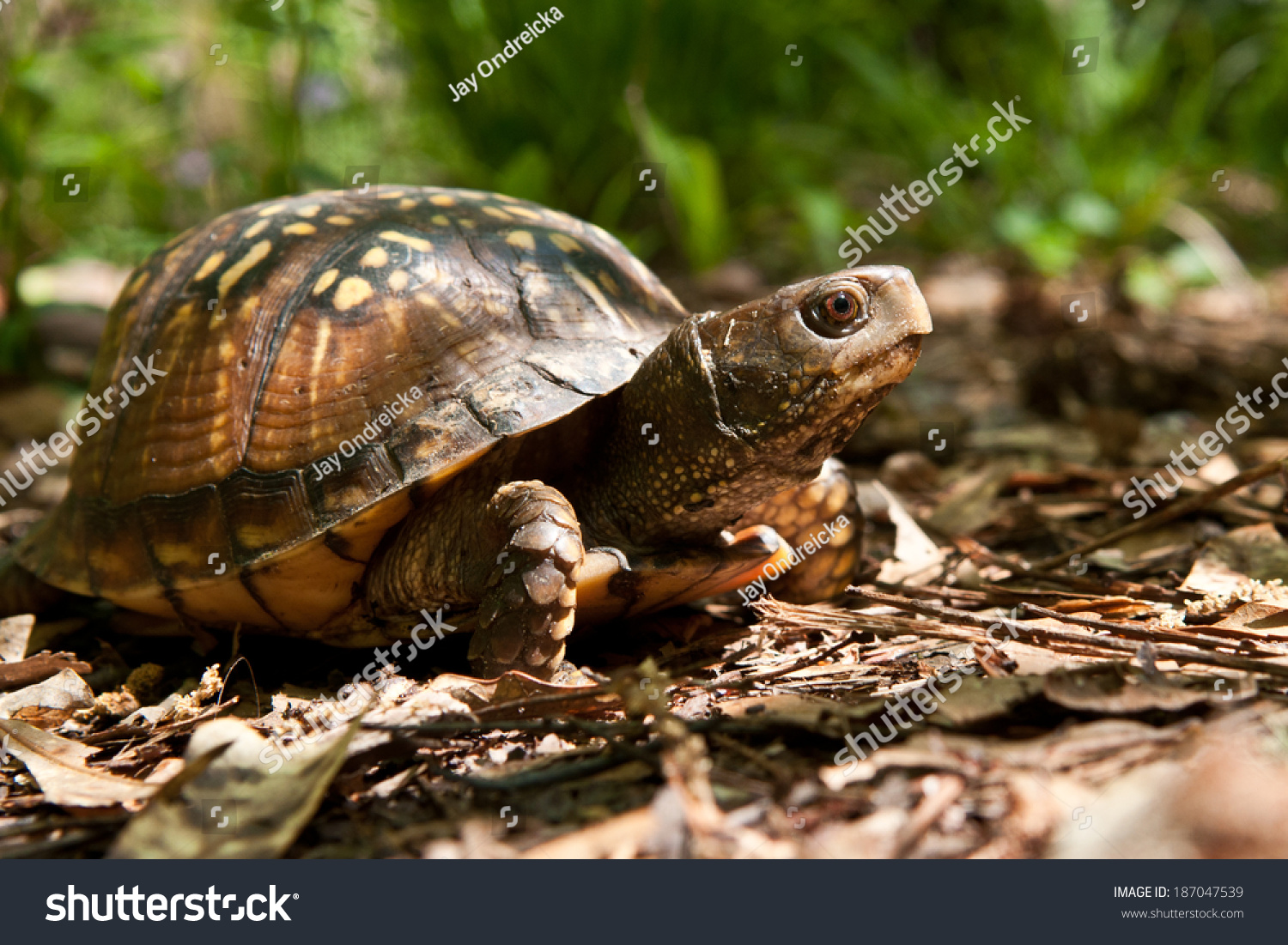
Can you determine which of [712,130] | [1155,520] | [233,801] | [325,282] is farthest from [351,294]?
[712,130]

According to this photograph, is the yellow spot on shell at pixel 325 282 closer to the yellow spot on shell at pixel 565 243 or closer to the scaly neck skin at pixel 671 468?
the yellow spot on shell at pixel 565 243

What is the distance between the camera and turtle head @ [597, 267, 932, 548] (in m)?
2.03

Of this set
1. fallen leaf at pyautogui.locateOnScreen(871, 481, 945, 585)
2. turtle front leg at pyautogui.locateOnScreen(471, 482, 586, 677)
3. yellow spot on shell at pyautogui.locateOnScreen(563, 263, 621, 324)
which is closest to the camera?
turtle front leg at pyautogui.locateOnScreen(471, 482, 586, 677)

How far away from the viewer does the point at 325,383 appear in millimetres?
2383

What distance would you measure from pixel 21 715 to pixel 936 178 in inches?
265

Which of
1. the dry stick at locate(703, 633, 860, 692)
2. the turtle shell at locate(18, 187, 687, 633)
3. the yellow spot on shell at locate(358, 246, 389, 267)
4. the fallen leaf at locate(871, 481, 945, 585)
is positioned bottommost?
the dry stick at locate(703, 633, 860, 692)

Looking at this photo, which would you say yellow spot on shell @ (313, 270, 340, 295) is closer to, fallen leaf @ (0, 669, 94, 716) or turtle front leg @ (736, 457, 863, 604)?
fallen leaf @ (0, 669, 94, 716)

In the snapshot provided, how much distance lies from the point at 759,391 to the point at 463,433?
0.69 meters

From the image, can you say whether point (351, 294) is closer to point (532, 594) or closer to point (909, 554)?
point (532, 594)

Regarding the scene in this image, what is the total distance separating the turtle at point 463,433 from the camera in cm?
206

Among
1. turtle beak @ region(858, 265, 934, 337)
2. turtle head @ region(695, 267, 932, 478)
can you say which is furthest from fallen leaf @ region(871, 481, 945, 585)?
turtle beak @ region(858, 265, 934, 337)

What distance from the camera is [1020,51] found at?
7430mm
